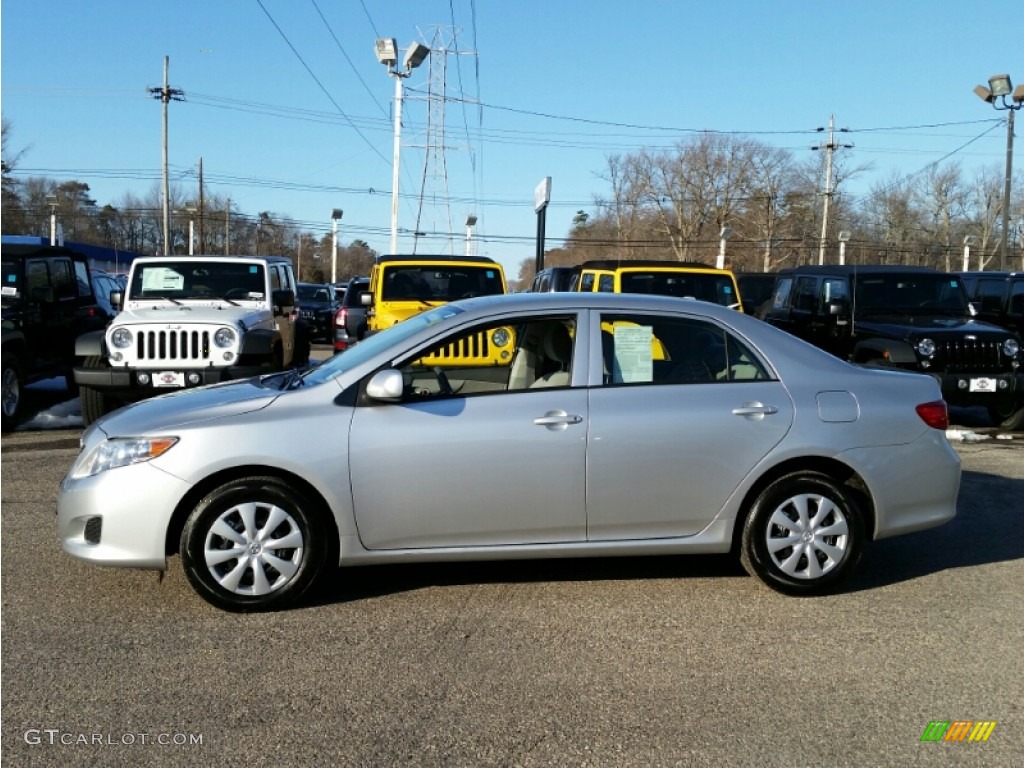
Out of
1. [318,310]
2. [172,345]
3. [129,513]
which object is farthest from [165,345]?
[318,310]

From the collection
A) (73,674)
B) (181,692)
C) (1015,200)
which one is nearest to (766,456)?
(181,692)

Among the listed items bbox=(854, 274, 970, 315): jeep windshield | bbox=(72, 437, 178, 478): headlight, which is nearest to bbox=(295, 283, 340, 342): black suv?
bbox=(854, 274, 970, 315): jeep windshield

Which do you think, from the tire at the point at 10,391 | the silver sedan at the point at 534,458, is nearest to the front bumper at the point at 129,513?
the silver sedan at the point at 534,458

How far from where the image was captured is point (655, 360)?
5.37 metres

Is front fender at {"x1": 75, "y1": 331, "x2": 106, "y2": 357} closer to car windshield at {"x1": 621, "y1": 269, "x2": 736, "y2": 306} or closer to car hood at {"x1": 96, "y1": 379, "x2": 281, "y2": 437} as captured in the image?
car hood at {"x1": 96, "y1": 379, "x2": 281, "y2": 437}

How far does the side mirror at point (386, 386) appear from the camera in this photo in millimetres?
4918

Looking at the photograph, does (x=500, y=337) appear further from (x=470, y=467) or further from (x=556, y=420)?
(x=470, y=467)

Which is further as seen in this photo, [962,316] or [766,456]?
[962,316]

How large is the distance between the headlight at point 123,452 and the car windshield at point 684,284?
8378mm

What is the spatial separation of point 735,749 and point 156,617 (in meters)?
2.90

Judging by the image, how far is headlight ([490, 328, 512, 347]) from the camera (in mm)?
5828

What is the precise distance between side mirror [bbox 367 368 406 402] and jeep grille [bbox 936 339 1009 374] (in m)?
8.45

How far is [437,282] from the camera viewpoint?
12680 mm

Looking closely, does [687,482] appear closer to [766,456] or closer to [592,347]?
[766,456]
